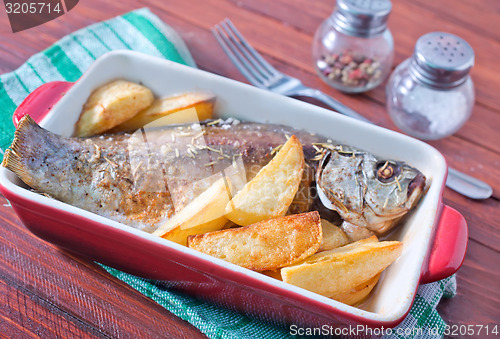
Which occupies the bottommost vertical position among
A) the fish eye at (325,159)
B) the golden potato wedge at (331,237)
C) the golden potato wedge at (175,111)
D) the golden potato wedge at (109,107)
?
the golden potato wedge at (331,237)

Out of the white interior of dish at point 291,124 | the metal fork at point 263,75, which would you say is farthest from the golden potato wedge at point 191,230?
the metal fork at point 263,75

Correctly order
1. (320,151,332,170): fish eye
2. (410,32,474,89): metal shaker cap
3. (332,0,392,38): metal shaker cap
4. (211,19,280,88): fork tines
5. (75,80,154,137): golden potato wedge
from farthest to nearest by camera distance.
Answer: (211,19,280,88): fork tines
(332,0,392,38): metal shaker cap
(410,32,474,89): metal shaker cap
(75,80,154,137): golden potato wedge
(320,151,332,170): fish eye

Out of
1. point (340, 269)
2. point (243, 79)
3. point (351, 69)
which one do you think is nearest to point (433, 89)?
point (351, 69)

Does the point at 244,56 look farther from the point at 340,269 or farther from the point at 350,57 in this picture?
the point at 340,269

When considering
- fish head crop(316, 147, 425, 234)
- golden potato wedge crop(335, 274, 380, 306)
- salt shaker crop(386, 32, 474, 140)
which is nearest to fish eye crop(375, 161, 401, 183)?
fish head crop(316, 147, 425, 234)

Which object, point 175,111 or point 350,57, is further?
point 350,57

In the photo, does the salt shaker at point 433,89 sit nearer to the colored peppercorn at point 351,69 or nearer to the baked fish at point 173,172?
the colored peppercorn at point 351,69

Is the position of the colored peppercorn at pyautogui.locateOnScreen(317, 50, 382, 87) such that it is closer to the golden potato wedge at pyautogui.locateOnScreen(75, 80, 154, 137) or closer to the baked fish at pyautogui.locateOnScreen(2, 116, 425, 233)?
the baked fish at pyautogui.locateOnScreen(2, 116, 425, 233)
